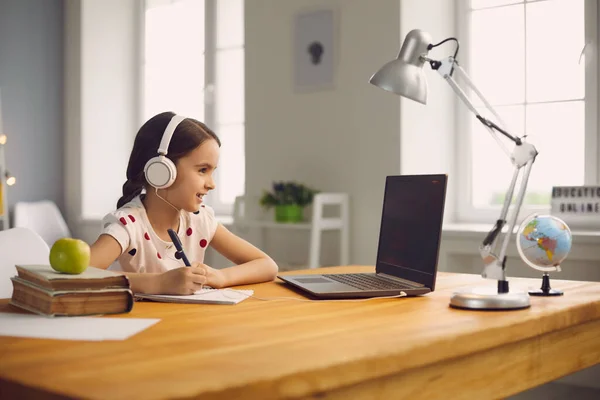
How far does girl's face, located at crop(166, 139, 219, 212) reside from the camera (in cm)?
185

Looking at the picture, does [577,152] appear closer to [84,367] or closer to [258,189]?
[258,189]

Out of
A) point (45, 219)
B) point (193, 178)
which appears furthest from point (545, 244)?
point (45, 219)

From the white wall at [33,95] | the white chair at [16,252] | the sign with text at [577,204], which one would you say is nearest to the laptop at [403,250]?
the white chair at [16,252]

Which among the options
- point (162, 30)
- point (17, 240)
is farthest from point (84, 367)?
point (162, 30)

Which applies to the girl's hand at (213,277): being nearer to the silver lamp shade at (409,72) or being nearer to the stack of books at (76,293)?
the stack of books at (76,293)

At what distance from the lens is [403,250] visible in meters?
1.67

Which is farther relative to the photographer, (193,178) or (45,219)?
(45,219)

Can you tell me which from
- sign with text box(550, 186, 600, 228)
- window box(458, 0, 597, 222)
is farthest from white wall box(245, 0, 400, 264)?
sign with text box(550, 186, 600, 228)

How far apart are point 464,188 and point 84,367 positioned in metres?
2.85

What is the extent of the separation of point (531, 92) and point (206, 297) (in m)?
2.30

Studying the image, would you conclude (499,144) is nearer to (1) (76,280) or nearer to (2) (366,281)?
(2) (366,281)

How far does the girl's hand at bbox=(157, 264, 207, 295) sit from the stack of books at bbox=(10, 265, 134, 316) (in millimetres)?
194

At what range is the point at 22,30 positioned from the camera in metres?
5.02

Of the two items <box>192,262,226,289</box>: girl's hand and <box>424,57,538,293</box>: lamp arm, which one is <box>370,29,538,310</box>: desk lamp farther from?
<box>192,262,226,289</box>: girl's hand
